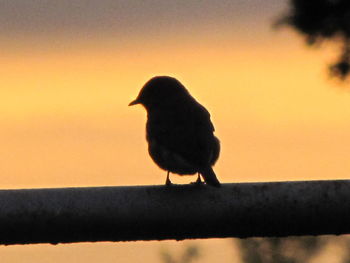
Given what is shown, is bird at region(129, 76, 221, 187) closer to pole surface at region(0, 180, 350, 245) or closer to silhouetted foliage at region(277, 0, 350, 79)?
silhouetted foliage at region(277, 0, 350, 79)

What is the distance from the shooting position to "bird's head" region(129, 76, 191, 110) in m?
8.00

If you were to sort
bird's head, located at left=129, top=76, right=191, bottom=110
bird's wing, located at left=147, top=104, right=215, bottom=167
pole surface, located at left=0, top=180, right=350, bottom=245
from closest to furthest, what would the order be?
pole surface, located at left=0, top=180, right=350, bottom=245
bird's wing, located at left=147, top=104, right=215, bottom=167
bird's head, located at left=129, top=76, right=191, bottom=110

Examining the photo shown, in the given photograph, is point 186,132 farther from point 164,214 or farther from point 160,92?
point 164,214

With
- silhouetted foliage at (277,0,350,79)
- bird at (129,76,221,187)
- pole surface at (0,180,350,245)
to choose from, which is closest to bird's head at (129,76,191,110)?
bird at (129,76,221,187)

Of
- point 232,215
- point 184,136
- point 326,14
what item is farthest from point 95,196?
point 326,14

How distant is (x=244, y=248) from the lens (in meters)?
7.35

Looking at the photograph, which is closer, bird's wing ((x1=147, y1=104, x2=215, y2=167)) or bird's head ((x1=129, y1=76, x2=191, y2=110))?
bird's wing ((x1=147, y1=104, x2=215, y2=167))

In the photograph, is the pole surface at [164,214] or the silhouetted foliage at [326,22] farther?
the silhouetted foliage at [326,22]

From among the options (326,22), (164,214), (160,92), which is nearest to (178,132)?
(160,92)

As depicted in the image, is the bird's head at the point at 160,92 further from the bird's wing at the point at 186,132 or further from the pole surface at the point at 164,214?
the pole surface at the point at 164,214

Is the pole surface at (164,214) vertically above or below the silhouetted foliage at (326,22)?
below

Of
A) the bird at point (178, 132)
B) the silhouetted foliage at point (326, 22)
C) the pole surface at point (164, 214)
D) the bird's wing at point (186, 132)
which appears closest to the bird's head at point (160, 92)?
the bird at point (178, 132)

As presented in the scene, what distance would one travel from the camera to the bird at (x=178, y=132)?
6.79m

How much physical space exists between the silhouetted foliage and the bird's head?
1000 mm
